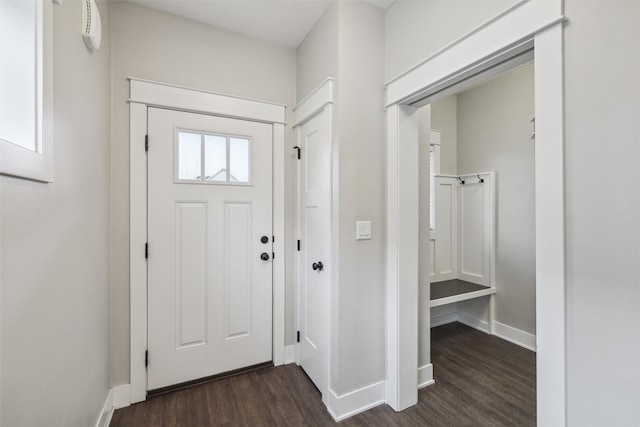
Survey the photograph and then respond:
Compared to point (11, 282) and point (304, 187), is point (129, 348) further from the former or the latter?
point (304, 187)

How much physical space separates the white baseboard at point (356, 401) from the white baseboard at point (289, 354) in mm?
625

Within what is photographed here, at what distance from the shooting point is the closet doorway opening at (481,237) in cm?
210

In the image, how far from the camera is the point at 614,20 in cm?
88

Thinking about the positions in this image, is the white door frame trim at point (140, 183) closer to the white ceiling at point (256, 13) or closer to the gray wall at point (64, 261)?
the gray wall at point (64, 261)

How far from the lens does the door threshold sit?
1884 millimetres

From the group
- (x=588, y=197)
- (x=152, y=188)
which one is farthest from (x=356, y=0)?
(x=152, y=188)

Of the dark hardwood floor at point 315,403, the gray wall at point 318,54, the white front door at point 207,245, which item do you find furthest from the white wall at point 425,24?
the dark hardwood floor at point 315,403

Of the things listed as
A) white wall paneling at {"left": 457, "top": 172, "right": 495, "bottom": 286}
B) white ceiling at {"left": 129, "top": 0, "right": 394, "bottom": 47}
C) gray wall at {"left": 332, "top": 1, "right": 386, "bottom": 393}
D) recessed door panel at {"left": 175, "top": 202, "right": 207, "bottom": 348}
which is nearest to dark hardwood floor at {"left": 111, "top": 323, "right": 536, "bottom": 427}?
gray wall at {"left": 332, "top": 1, "right": 386, "bottom": 393}

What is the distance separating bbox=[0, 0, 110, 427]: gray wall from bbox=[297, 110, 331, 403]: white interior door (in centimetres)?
129

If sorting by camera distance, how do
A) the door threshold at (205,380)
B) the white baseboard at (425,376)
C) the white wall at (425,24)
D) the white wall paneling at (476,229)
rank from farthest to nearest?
the white wall paneling at (476,229), the white baseboard at (425,376), the door threshold at (205,380), the white wall at (425,24)

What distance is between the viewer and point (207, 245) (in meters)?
2.04

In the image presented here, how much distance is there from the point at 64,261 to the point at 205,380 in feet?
4.57

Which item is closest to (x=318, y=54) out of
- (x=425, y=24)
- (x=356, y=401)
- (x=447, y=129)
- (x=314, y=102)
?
(x=314, y=102)

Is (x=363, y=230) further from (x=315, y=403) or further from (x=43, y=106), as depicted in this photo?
(x=43, y=106)
